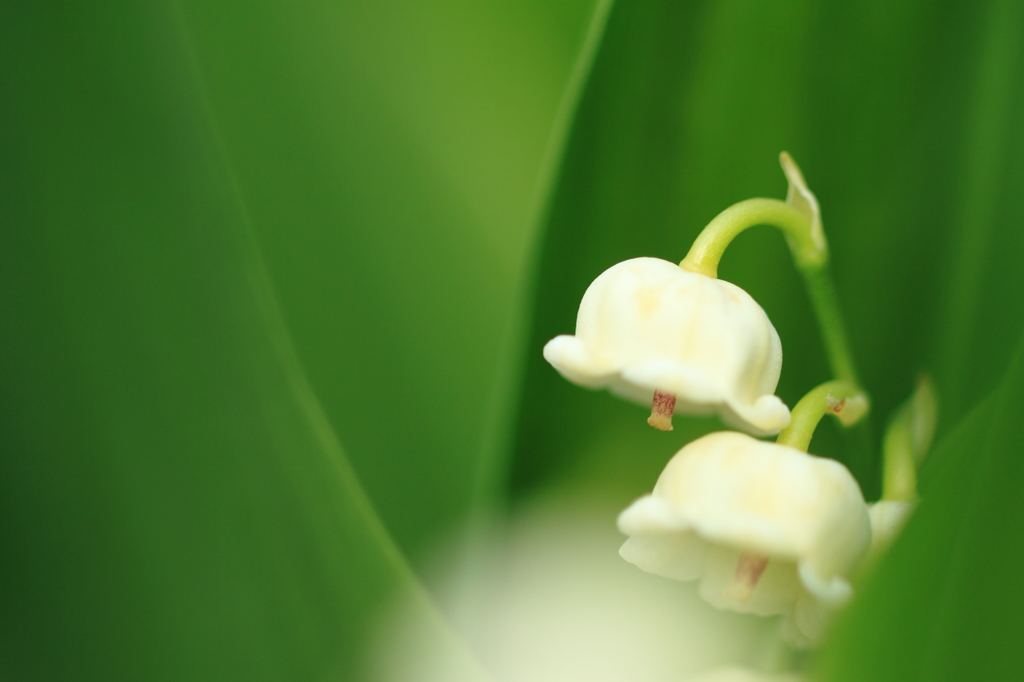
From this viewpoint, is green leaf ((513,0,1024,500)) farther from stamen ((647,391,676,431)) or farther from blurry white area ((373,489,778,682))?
stamen ((647,391,676,431))

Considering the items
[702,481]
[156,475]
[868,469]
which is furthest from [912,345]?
[156,475]

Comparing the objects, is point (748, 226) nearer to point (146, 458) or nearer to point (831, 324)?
point (831, 324)

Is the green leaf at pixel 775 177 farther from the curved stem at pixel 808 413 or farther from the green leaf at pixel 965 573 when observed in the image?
the green leaf at pixel 965 573

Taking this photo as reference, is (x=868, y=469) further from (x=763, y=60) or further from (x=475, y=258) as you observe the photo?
(x=475, y=258)

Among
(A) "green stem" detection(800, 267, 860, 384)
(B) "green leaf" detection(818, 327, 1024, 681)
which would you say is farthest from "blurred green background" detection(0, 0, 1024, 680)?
(A) "green stem" detection(800, 267, 860, 384)

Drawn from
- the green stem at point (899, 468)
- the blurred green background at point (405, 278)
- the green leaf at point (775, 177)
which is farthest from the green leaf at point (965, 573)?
the green leaf at point (775, 177)
